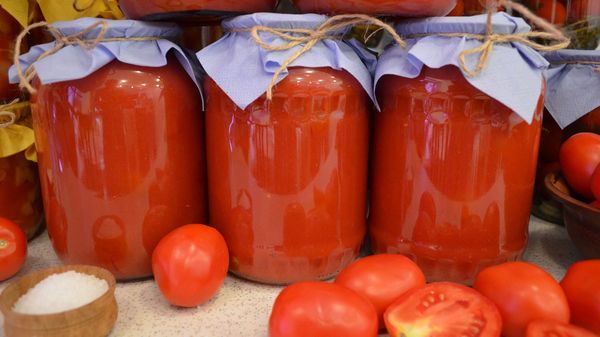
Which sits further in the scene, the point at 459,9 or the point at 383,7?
the point at 459,9

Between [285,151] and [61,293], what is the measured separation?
12.2 inches

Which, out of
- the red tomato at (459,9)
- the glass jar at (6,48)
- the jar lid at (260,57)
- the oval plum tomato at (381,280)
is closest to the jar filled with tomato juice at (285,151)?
the jar lid at (260,57)

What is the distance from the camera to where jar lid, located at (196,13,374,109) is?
636 mm

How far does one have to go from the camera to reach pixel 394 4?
25.1 inches

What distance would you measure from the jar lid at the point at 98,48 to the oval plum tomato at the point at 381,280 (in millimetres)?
355

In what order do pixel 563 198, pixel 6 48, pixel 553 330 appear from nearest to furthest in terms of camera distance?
1. pixel 553 330
2. pixel 563 198
3. pixel 6 48

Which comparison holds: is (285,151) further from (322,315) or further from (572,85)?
(572,85)

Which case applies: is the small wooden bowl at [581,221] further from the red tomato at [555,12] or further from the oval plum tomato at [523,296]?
the red tomato at [555,12]

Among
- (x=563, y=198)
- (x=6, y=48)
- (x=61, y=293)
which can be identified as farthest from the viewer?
(x=6, y=48)

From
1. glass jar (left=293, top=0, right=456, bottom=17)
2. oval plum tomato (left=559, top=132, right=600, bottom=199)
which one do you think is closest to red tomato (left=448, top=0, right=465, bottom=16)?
glass jar (left=293, top=0, right=456, bottom=17)

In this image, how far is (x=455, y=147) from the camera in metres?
0.68

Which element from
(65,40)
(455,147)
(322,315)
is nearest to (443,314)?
(322,315)

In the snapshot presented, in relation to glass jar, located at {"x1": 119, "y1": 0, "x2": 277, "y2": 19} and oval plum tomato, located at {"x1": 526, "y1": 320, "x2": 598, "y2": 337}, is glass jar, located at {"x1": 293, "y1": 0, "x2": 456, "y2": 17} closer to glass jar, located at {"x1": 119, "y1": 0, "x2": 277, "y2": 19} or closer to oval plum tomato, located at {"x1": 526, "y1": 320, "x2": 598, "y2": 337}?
glass jar, located at {"x1": 119, "y1": 0, "x2": 277, "y2": 19}

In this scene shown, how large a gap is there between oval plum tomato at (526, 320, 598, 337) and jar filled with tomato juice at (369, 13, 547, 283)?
0.20 metres
